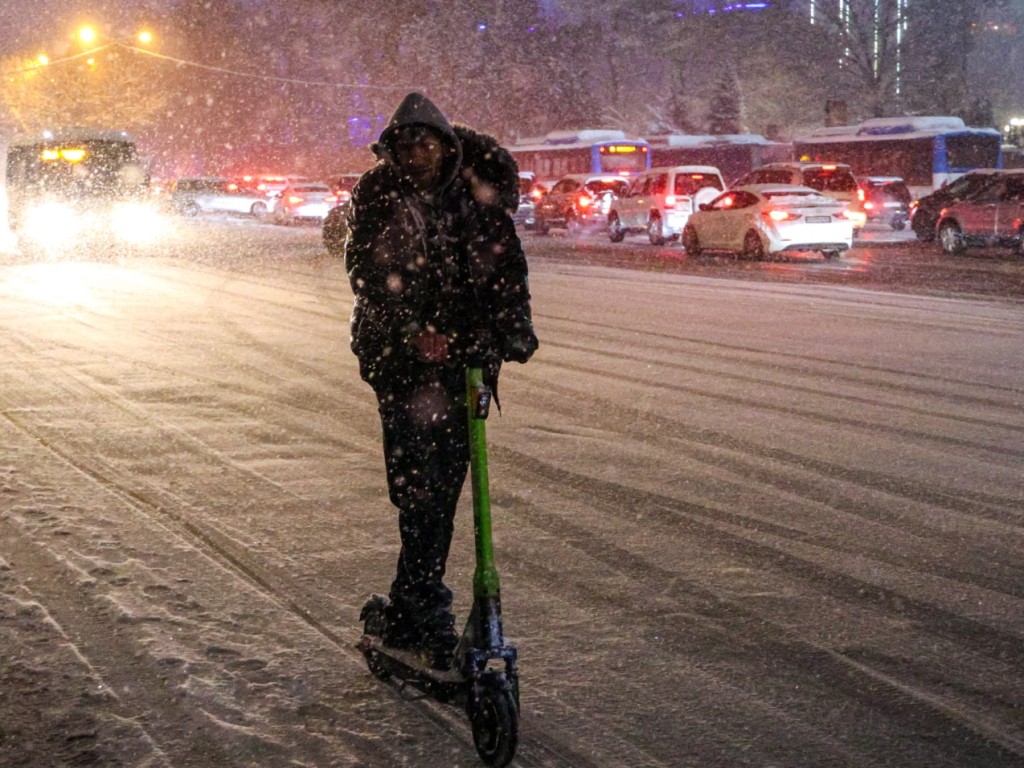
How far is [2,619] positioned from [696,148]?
161ft

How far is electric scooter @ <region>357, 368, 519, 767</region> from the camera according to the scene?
12.0ft

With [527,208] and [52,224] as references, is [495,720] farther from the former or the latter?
[527,208]

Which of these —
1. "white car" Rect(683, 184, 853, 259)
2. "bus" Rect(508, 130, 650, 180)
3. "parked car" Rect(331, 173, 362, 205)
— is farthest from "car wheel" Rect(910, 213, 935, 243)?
"parked car" Rect(331, 173, 362, 205)

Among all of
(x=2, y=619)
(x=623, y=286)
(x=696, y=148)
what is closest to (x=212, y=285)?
(x=623, y=286)

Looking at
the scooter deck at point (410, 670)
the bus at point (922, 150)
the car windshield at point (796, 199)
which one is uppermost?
the bus at point (922, 150)

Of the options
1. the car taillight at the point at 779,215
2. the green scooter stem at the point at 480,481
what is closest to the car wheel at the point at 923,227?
the car taillight at the point at 779,215

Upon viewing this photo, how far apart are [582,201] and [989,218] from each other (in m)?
13.9

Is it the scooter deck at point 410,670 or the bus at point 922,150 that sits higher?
the bus at point 922,150

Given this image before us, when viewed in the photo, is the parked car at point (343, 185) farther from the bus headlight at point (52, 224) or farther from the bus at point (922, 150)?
the bus at point (922, 150)

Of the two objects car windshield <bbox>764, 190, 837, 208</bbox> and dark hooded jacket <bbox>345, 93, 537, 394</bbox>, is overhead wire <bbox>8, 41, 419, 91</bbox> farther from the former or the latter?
dark hooded jacket <bbox>345, 93, 537, 394</bbox>

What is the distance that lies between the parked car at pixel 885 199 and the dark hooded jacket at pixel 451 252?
33.0 meters

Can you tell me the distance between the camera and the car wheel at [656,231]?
31.2 metres

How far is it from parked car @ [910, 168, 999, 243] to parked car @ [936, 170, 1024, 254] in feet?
1.27

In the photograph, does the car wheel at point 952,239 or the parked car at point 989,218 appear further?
the car wheel at point 952,239
